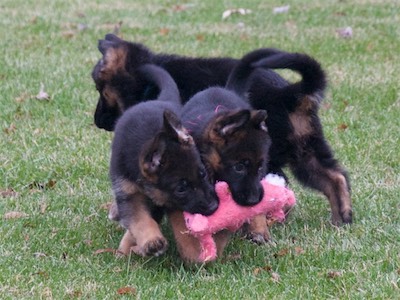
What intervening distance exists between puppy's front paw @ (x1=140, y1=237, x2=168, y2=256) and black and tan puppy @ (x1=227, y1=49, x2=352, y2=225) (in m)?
1.37

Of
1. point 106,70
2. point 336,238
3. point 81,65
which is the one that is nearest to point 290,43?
point 81,65

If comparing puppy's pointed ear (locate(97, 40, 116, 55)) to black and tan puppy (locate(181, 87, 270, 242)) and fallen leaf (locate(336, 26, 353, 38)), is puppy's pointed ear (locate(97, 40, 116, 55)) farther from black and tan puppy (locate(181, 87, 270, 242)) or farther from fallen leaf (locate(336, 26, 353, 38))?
fallen leaf (locate(336, 26, 353, 38))

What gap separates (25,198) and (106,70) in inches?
45.6

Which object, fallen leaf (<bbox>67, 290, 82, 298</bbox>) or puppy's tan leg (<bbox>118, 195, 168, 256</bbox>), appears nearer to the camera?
fallen leaf (<bbox>67, 290, 82, 298</bbox>)

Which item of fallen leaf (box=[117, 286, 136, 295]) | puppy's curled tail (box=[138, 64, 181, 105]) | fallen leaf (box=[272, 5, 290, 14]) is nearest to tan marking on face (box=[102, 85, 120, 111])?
puppy's curled tail (box=[138, 64, 181, 105])

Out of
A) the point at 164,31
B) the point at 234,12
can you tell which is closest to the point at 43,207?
the point at 164,31

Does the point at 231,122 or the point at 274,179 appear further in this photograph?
the point at 274,179

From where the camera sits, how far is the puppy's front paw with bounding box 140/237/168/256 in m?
5.12

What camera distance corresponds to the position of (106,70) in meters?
6.86

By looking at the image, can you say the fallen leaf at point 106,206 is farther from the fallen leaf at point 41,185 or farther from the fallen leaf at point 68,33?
the fallen leaf at point 68,33

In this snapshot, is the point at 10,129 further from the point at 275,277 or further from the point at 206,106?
the point at 275,277

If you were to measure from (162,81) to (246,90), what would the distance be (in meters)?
0.59

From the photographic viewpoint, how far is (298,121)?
244 inches

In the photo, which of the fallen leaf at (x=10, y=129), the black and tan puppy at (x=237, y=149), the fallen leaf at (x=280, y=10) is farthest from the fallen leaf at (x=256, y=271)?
the fallen leaf at (x=280, y=10)
